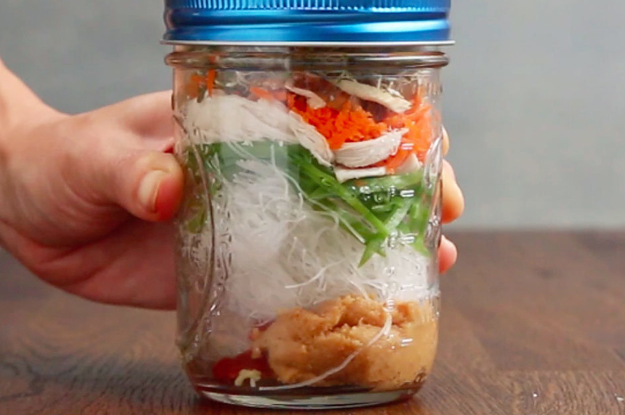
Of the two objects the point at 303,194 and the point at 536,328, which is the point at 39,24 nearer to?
the point at 536,328

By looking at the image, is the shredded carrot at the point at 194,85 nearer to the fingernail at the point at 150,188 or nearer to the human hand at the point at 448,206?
the fingernail at the point at 150,188

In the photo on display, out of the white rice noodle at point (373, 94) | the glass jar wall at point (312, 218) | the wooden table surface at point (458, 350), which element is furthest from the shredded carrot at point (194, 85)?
the wooden table surface at point (458, 350)

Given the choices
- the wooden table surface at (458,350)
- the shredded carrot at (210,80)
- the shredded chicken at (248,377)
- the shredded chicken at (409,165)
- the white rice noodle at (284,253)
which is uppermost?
the shredded carrot at (210,80)

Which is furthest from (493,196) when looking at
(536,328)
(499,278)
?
(536,328)

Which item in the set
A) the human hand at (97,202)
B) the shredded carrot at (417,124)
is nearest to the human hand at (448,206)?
the human hand at (97,202)

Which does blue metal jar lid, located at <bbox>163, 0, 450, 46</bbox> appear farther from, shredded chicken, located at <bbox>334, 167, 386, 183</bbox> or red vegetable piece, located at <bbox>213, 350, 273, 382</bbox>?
red vegetable piece, located at <bbox>213, 350, 273, 382</bbox>

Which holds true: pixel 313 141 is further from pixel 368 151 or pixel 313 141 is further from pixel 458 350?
pixel 458 350

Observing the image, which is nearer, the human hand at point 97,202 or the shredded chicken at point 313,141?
the shredded chicken at point 313,141

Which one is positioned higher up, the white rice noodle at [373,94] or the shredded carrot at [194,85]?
the white rice noodle at [373,94]
